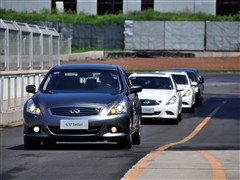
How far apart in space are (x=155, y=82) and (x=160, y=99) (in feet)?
Result: 4.51

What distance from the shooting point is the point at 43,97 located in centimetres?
1758

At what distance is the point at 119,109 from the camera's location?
1739cm

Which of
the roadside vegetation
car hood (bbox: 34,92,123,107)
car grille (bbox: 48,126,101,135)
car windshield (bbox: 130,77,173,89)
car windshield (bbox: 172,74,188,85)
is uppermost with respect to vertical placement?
car hood (bbox: 34,92,123,107)

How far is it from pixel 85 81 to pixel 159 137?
197 inches

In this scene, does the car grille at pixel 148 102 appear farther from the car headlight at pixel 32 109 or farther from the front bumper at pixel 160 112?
the car headlight at pixel 32 109

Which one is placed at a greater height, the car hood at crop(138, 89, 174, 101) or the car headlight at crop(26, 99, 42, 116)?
the car headlight at crop(26, 99, 42, 116)

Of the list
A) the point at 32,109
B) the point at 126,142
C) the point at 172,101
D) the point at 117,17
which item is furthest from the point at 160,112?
the point at 117,17

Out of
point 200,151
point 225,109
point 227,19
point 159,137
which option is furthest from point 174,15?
point 200,151

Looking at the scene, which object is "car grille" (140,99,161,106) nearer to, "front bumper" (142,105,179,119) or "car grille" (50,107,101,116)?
"front bumper" (142,105,179,119)

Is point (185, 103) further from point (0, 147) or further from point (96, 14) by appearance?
point (96, 14)

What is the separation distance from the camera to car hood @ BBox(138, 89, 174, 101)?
28.5 metres

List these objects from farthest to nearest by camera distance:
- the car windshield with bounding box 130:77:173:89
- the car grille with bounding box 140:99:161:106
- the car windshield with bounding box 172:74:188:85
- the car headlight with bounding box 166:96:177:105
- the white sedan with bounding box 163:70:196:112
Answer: the car windshield with bounding box 172:74:188:85 < the white sedan with bounding box 163:70:196:112 < the car windshield with bounding box 130:77:173:89 < the car headlight with bounding box 166:96:177:105 < the car grille with bounding box 140:99:161:106

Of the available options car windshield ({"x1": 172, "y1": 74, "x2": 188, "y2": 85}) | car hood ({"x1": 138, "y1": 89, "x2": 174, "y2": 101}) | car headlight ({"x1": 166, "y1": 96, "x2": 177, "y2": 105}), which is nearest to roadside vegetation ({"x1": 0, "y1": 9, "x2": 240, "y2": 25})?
car windshield ({"x1": 172, "y1": 74, "x2": 188, "y2": 85})

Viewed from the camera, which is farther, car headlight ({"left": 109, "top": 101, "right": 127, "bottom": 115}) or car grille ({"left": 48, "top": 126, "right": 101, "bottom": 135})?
car headlight ({"left": 109, "top": 101, "right": 127, "bottom": 115})
